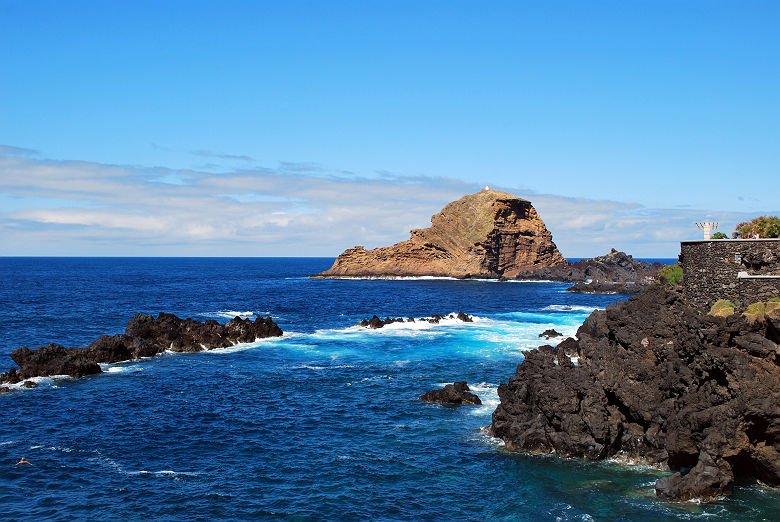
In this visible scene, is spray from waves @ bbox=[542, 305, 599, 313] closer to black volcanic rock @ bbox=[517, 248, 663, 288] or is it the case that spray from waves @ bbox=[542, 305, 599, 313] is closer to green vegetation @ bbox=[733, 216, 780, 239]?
green vegetation @ bbox=[733, 216, 780, 239]

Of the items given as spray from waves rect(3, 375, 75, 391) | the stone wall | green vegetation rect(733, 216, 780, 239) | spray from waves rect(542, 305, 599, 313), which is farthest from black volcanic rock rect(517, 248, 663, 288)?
spray from waves rect(3, 375, 75, 391)

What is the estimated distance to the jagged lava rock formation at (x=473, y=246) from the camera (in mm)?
155875

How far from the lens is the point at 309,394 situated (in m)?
39.6

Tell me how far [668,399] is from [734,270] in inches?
367

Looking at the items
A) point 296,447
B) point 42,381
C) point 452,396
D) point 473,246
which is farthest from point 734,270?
point 473,246

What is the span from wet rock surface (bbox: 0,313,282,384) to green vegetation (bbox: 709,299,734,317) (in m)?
41.7

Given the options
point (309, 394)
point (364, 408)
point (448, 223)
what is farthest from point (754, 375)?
point (448, 223)

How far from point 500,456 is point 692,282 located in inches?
595

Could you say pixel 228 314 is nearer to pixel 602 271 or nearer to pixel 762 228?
pixel 762 228

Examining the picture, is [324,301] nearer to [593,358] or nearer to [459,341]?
Answer: [459,341]

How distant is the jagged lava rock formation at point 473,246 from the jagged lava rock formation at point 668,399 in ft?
401

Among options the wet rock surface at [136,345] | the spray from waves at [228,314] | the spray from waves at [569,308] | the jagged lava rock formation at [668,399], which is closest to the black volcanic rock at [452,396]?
the jagged lava rock formation at [668,399]

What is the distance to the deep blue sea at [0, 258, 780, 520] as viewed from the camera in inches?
884

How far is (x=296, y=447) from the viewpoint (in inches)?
1155
